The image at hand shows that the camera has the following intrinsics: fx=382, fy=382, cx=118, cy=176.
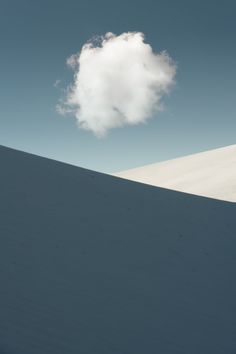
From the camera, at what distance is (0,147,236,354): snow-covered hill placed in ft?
10.4

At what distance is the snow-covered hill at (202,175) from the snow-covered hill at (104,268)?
179 inches

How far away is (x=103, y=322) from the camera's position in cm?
339

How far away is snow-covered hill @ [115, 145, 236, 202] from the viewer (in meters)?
12.1

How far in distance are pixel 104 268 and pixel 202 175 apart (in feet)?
38.9

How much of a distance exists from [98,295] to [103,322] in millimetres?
371

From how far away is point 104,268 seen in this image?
4.21m

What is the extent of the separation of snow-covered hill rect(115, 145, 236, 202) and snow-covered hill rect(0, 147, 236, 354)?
4.56 metres

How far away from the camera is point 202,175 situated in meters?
15.5

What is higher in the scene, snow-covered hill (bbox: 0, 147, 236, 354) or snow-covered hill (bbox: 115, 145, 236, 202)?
snow-covered hill (bbox: 115, 145, 236, 202)

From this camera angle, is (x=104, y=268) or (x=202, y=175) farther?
(x=202, y=175)

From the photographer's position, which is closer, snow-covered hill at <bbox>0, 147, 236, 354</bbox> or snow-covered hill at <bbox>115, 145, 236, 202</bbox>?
snow-covered hill at <bbox>0, 147, 236, 354</bbox>

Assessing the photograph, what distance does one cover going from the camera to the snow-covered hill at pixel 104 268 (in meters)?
3.18

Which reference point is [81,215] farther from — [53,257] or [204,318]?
[204,318]

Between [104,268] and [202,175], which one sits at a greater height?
[202,175]
